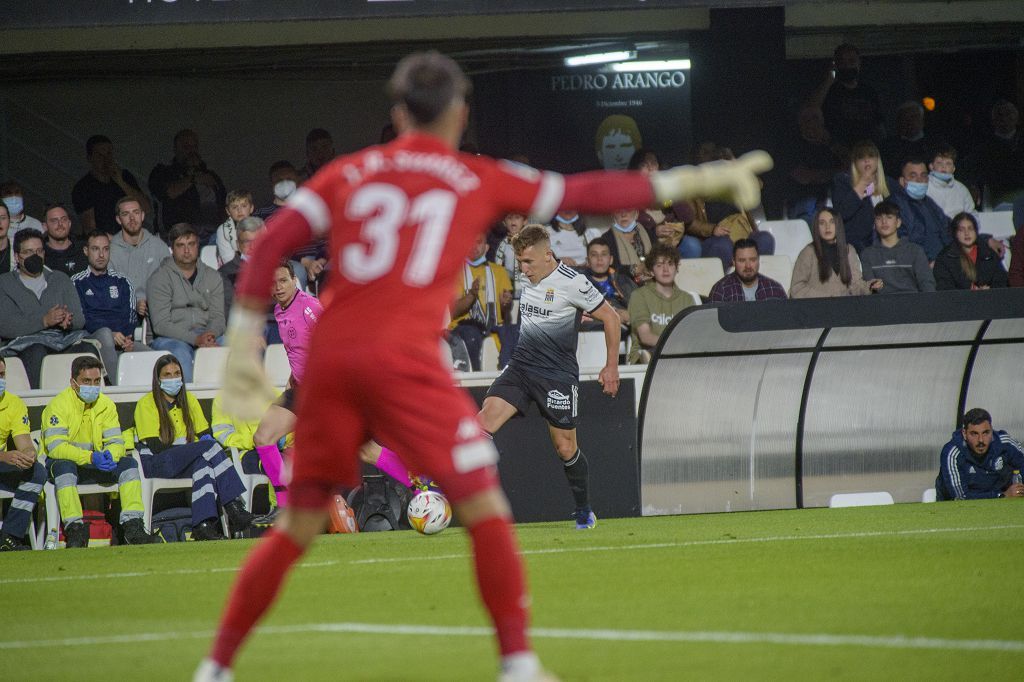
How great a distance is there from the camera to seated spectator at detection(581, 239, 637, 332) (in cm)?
1490

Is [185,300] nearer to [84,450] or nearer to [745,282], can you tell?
[84,450]

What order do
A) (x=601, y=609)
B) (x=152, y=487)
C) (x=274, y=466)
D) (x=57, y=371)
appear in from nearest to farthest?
(x=601, y=609) < (x=274, y=466) < (x=152, y=487) < (x=57, y=371)

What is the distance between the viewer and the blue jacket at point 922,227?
16.5m

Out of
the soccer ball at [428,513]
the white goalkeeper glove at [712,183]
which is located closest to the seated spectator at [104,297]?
the soccer ball at [428,513]

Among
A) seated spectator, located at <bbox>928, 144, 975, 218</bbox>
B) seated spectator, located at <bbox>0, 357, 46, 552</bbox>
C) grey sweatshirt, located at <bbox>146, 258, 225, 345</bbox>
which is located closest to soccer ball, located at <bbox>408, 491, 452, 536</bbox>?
seated spectator, located at <bbox>0, 357, 46, 552</bbox>

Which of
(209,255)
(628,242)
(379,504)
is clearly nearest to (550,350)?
(379,504)

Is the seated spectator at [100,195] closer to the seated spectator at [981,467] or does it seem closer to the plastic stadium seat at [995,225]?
the seated spectator at [981,467]

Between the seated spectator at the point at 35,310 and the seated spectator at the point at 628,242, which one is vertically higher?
the seated spectator at the point at 628,242

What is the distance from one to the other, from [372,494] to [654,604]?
6800 mm

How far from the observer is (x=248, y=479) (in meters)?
13.6

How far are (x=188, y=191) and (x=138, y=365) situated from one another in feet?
11.1

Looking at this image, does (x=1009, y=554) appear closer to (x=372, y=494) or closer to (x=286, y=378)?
(x=372, y=494)

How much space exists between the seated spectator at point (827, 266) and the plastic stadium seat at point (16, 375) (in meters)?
7.69

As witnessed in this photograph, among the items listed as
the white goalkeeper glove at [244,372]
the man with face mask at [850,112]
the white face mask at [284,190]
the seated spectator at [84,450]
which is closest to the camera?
the white goalkeeper glove at [244,372]
